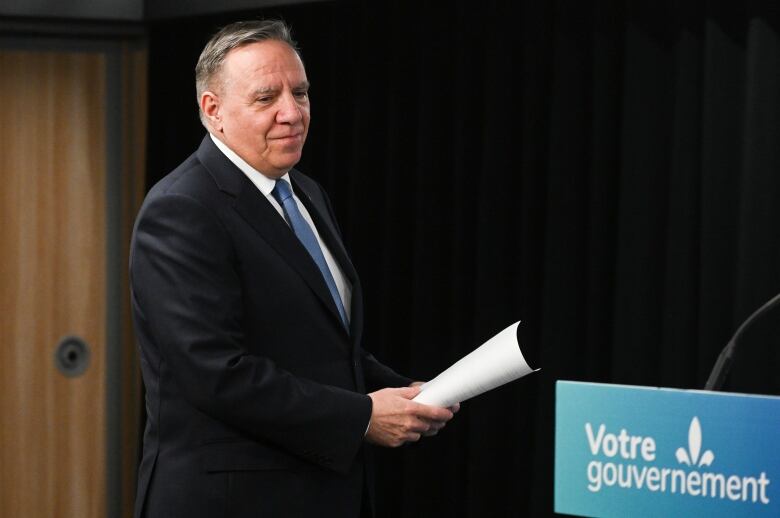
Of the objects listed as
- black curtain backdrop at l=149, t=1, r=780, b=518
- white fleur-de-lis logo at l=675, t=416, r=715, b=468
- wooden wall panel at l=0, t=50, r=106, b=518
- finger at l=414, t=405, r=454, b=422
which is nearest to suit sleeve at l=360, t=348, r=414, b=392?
finger at l=414, t=405, r=454, b=422

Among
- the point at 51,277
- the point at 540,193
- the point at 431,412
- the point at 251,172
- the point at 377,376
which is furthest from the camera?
the point at 51,277

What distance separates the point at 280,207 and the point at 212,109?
22 centimetres

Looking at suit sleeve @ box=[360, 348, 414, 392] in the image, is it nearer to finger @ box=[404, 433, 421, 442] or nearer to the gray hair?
finger @ box=[404, 433, 421, 442]

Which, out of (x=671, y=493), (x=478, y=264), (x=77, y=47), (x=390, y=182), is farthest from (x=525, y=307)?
(x=77, y=47)

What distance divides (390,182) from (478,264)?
1.52 feet

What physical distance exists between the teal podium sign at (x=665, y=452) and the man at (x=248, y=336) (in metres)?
0.26

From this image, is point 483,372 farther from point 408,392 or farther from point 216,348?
point 216,348

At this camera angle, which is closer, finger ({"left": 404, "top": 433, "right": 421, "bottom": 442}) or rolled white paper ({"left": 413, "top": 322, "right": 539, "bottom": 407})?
rolled white paper ({"left": 413, "top": 322, "right": 539, "bottom": 407})

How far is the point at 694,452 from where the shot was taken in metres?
1.57

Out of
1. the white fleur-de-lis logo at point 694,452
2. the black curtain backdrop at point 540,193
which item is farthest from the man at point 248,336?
the black curtain backdrop at point 540,193

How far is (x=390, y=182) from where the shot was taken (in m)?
3.67

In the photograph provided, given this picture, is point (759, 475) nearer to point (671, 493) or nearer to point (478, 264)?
point (671, 493)

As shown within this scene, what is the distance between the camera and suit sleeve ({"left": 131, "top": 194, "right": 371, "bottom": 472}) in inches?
66.7

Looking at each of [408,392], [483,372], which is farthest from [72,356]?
[483,372]
